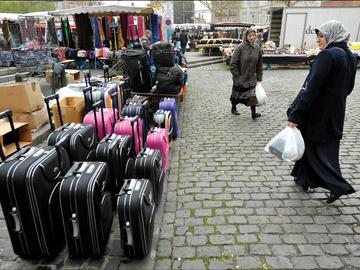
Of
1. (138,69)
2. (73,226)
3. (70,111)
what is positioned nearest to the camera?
(73,226)

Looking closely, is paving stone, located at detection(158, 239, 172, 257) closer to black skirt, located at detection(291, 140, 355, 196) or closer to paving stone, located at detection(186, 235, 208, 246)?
paving stone, located at detection(186, 235, 208, 246)

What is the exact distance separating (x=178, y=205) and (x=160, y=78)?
356 cm

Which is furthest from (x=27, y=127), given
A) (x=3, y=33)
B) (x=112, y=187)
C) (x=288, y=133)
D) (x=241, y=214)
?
(x=3, y=33)

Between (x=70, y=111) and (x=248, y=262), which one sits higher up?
(x=70, y=111)

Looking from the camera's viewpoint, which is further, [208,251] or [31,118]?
[31,118]

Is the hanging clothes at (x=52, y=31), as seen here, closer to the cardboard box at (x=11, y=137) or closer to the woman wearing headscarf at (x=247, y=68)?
the cardboard box at (x=11, y=137)

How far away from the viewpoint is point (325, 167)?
3.37 meters

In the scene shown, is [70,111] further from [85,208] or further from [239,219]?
[239,219]

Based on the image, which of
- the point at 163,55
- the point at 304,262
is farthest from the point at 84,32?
the point at 304,262

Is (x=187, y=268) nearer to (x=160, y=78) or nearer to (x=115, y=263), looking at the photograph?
(x=115, y=263)

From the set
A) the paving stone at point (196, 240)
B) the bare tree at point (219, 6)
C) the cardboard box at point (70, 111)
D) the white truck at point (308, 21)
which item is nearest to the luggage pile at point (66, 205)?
the paving stone at point (196, 240)

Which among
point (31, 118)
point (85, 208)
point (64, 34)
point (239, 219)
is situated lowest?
point (239, 219)

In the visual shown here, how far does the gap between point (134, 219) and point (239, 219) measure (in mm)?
1288

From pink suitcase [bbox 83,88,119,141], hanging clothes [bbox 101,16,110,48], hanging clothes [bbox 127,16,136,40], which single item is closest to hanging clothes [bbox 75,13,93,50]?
hanging clothes [bbox 101,16,110,48]
